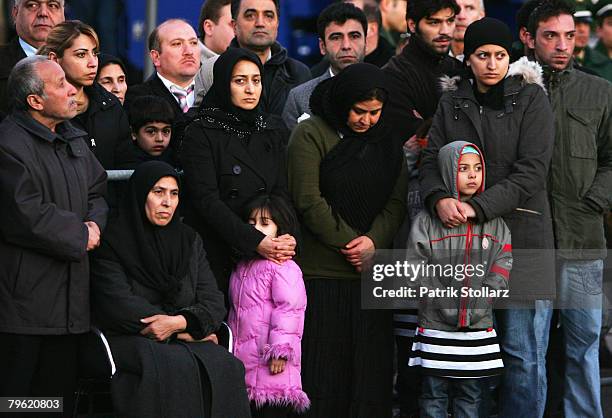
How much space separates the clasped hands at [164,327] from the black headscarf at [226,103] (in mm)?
1221

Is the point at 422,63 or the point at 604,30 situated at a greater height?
the point at 604,30

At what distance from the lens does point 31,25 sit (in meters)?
7.88

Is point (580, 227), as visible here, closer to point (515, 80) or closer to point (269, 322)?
point (515, 80)

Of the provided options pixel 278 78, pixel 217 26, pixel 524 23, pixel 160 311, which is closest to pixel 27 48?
pixel 278 78

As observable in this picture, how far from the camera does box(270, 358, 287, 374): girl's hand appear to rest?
6.81 meters

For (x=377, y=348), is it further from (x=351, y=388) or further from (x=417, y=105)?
(x=417, y=105)

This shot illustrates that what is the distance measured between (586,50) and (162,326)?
500cm

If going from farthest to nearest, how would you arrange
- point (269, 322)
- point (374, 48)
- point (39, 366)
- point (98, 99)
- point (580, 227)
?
point (374, 48) < point (580, 227) < point (98, 99) < point (269, 322) < point (39, 366)

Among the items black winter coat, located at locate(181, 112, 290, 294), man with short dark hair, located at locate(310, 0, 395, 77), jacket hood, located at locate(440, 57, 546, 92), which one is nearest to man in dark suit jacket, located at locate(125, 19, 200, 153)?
black winter coat, located at locate(181, 112, 290, 294)

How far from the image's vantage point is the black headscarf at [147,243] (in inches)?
256

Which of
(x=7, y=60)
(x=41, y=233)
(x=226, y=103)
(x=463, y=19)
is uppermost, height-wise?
(x=463, y=19)

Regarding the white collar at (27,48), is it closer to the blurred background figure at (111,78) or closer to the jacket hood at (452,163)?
the blurred background figure at (111,78)

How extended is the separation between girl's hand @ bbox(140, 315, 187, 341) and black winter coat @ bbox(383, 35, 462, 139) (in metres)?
1.99

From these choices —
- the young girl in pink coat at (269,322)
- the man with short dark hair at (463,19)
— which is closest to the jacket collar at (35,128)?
the young girl in pink coat at (269,322)
